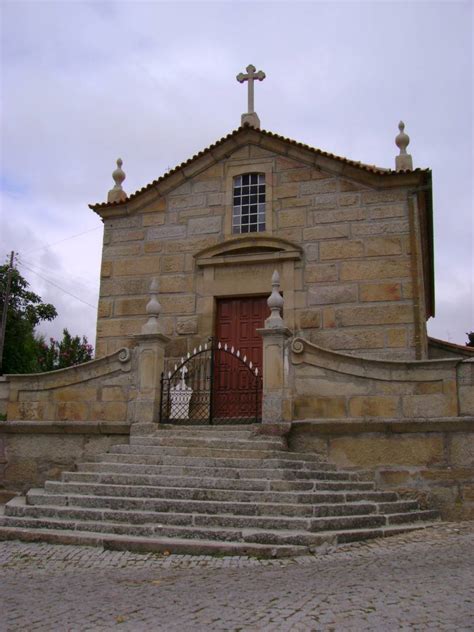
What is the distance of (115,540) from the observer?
6.48 meters

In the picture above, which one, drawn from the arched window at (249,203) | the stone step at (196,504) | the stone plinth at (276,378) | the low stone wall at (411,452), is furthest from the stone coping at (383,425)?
the arched window at (249,203)

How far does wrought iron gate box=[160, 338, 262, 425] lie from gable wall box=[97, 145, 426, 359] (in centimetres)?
78

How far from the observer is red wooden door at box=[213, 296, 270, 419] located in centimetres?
1038

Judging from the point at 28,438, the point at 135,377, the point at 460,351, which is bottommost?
the point at 28,438

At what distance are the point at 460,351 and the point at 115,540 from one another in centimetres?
895

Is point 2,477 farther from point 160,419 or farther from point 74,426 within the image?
point 160,419

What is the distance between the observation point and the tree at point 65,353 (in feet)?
66.5

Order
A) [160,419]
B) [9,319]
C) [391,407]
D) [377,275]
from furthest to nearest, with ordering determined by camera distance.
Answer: [9,319]
[377,275]
[160,419]
[391,407]

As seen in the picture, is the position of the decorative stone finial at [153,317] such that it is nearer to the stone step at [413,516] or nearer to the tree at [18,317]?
the stone step at [413,516]

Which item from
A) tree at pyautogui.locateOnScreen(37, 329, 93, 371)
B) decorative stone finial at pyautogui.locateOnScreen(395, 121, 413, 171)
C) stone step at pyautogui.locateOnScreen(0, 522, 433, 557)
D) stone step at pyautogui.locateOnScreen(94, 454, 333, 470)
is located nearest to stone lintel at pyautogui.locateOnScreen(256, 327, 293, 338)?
stone step at pyautogui.locateOnScreen(94, 454, 333, 470)

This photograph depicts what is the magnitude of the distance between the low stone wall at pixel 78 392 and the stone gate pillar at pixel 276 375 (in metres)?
2.18

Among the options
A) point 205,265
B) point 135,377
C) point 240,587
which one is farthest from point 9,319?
point 240,587

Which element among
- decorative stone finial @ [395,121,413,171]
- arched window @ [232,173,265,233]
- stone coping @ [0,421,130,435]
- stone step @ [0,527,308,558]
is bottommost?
stone step @ [0,527,308,558]

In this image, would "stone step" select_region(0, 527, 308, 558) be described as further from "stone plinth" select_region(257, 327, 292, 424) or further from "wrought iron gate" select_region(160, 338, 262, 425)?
"wrought iron gate" select_region(160, 338, 262, 425)
